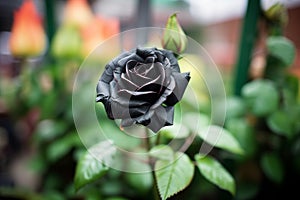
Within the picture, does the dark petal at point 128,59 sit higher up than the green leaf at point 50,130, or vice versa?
the dark petal at point 128,59

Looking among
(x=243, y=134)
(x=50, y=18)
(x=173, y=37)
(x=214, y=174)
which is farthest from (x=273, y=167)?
(x=50, y=18)

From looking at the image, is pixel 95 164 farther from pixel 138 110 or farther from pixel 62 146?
pixel 62 146

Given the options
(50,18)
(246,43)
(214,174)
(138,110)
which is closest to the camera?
(138,110)

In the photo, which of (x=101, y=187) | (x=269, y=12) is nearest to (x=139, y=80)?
(x=101, y=187)

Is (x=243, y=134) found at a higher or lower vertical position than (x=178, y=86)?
lower

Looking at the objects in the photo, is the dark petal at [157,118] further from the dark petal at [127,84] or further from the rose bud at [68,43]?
the rose bud at [68,43]

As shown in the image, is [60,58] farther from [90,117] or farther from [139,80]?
[139,80]

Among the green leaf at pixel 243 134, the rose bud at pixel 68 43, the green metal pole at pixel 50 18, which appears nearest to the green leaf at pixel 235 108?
the green leaf at pixel 243 134
